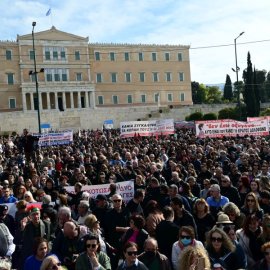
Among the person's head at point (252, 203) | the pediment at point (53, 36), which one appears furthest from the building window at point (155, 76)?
the person's head at point (252, 203)

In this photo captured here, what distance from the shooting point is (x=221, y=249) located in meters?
5.63

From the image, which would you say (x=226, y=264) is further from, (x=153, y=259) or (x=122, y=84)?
(x=122, y=84)

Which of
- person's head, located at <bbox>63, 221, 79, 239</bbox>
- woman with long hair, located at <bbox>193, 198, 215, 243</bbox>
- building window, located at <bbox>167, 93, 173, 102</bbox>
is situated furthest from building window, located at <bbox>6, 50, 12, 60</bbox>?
person's head, located at <bbox>63, 221, 79, 239</bbox>

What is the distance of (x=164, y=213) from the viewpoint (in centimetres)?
673

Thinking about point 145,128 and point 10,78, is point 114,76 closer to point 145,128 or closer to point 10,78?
point 10,78

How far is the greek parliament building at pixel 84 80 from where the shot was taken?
65062mm

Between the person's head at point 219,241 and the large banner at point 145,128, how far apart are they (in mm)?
17540

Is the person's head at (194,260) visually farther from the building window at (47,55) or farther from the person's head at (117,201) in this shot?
the building window at (47,55)

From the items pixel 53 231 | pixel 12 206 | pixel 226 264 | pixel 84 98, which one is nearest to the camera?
pixel 226 264

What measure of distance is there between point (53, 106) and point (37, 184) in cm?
5963

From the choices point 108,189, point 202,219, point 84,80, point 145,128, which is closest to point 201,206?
point 202,219

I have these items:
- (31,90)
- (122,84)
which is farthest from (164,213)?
(122,84)

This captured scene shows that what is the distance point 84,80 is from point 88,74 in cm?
118

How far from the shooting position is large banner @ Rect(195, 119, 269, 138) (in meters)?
20.6
